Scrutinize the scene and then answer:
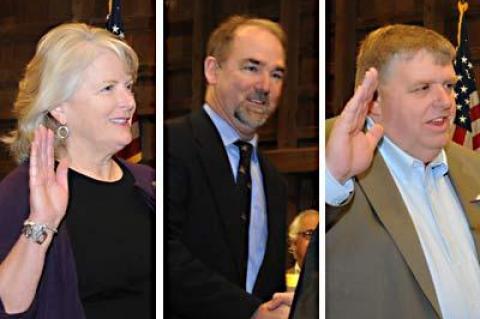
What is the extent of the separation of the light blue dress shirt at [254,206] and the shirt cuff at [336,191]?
158 millimetres

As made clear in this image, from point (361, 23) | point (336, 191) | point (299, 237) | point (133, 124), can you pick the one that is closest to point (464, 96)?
point (361, 23)

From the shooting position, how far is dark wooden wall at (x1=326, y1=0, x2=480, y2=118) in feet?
9.27

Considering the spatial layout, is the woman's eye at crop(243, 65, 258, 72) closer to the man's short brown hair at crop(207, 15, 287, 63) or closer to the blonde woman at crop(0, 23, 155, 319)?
the man's short brown hair at crop(207, 15, 287, 63)

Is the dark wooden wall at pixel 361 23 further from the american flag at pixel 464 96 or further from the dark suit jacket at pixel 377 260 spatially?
the dark suit jacket at pixel 377 260

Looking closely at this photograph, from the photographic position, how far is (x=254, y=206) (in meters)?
2.72

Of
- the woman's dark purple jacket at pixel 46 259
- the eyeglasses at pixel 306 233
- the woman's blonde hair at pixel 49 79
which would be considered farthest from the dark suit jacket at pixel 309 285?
the woman's blonde hair at pixel 49 79

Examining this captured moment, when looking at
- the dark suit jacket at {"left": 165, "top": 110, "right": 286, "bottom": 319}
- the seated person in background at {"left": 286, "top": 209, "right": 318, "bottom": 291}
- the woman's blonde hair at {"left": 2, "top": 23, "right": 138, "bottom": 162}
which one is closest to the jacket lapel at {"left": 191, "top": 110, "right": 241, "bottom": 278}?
the dark suit jacket at {"left": 165, "top": 110, "right": 286, "bottom": 319}

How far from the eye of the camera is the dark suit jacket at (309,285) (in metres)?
2.78

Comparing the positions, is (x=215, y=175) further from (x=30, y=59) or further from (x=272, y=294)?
(x=30, y=59)

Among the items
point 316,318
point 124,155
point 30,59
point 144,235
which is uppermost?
point 30,59

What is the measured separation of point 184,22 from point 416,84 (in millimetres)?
601

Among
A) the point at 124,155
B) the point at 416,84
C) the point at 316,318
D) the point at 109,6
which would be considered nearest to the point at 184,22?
the point at 109,6

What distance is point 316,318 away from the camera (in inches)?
110

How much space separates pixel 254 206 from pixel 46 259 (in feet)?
1.88
